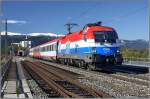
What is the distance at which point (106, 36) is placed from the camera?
78.5 feet

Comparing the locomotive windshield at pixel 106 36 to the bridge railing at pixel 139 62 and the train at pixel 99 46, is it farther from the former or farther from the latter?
the bridge railing at pixel 139 62

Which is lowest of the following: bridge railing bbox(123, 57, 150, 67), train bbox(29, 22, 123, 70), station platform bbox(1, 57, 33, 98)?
station platform bbox(1, 57, 33, 98)

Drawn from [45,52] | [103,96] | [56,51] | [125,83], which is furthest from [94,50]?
[45,52]

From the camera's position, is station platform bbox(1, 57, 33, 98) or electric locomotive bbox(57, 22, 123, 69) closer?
station platform bbox(1, 57, 33, 98)

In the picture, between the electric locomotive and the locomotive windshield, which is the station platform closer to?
the electric locomotive

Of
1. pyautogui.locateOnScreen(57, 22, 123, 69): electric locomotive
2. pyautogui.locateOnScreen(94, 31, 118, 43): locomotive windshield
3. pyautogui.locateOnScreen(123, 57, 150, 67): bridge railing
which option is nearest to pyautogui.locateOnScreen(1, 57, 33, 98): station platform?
pyautogui.locateOnScreen(57, 22, 123, 69): electric locomotive

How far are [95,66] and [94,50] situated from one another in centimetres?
148

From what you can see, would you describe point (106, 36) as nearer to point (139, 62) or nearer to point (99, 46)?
point (99, 46)

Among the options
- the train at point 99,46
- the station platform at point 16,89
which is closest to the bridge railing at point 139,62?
the train at point 99,46

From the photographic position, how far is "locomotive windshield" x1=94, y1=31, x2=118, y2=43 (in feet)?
78.1

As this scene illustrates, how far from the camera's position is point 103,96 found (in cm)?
1266

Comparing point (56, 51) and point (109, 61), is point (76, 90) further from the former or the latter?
point (56, 51)

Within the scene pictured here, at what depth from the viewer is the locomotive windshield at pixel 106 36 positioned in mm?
23797

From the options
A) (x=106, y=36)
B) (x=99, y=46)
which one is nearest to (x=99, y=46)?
(x=99, y=46)
